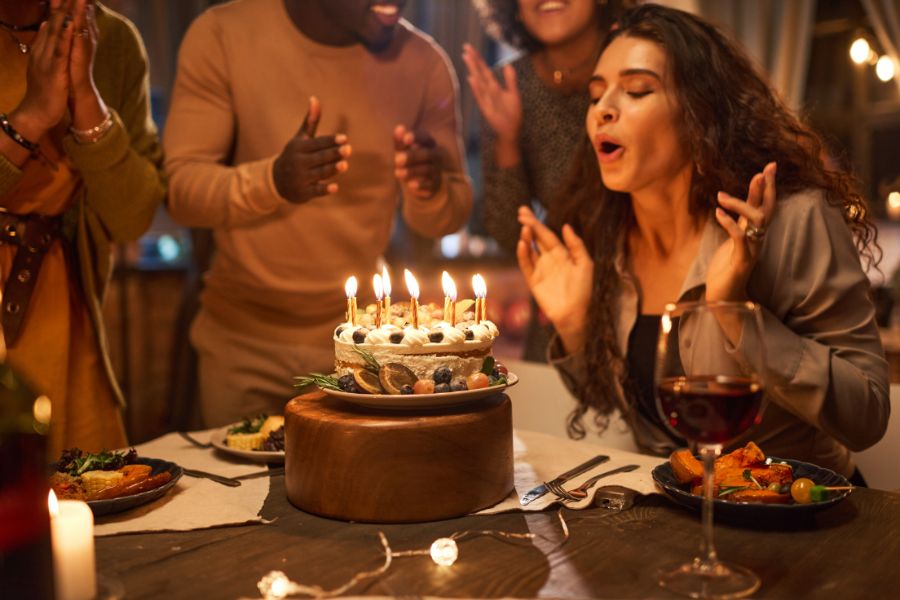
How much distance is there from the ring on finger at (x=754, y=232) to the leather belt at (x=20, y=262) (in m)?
1.55

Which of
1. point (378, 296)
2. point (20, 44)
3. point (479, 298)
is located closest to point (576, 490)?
point (479, 298)

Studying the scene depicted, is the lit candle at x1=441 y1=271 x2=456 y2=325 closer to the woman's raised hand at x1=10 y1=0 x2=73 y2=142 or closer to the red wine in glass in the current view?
the red wine in glass

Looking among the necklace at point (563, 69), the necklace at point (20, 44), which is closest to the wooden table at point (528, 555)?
the necklace at point (20, 44)

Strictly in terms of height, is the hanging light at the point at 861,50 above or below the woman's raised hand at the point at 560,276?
above

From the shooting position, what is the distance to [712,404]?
1.13 m

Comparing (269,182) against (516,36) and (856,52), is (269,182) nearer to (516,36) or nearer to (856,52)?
(516,36)

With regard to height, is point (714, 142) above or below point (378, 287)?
above

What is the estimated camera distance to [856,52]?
4723 millimetres

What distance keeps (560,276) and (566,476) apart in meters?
0.71

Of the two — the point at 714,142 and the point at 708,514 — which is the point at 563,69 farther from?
the point at 708,514

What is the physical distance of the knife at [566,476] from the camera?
59.3 inches

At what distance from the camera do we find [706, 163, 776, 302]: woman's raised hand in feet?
5.52

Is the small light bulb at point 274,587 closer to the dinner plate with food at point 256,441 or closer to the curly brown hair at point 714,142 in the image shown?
the dinner plate with food at point 256,441

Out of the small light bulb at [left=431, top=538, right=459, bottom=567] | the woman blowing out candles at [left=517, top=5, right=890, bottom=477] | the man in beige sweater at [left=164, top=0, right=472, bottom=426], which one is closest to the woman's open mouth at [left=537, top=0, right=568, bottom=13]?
the man in beige sweater at [left=164, top=0, right=472, bottom=426]
